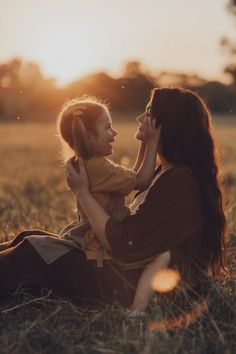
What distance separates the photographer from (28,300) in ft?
13.0

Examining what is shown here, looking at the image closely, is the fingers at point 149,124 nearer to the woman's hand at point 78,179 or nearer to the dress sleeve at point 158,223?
the dress sleeve at point 158,223

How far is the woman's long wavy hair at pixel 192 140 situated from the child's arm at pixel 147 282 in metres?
0.38

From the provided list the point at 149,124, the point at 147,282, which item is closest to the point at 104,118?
the point at 149,124

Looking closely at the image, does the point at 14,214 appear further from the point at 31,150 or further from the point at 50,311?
the point at 31,150

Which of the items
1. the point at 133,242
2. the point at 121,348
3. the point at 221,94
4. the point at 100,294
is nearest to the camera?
the point at 121,348

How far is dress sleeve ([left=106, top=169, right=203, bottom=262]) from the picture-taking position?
3646mm

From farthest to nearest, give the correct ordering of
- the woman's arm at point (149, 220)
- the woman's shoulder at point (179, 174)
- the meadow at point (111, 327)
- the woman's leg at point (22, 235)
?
the woman's leg at point (22, 235) < the woman's shoulder at point (179, 174) < the woman's arm at point (149, 220) < the meadow at point (111, 327)

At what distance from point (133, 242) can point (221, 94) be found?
161ft

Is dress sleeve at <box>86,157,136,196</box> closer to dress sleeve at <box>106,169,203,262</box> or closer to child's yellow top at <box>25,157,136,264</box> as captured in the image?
child's yellow top at <box>25,157,136,264</box>

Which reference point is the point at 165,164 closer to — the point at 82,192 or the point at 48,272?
the point at 82,192

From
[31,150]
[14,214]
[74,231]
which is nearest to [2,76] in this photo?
[14,214]

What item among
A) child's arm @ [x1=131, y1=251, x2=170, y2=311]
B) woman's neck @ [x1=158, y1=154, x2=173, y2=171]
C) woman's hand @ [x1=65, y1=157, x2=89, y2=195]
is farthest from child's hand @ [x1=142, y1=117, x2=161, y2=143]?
child's arm @ [x1=131, y1=251, x2=170, y2=311]

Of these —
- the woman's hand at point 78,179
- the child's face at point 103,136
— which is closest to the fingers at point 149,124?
the child's face at point 103,136

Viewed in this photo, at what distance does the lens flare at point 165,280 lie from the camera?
146 inches
